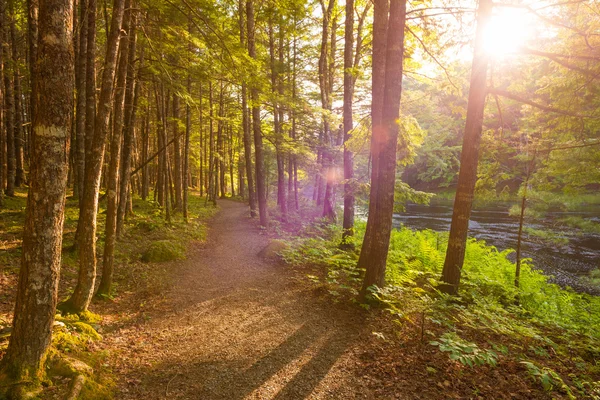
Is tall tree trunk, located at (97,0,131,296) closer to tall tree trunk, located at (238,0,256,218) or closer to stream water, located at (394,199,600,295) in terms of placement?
tall tree trunk, located at (238,0,256,218)

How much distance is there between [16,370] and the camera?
288cm

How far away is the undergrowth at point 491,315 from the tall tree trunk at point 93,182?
415 cm

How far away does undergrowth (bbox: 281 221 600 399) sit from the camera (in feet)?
13.2

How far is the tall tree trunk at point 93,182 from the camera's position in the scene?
461 cm

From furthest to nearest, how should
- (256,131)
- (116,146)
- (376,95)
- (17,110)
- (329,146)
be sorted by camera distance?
(329,146) → (256,131) → (17,110) → (376,95) → (116,146)

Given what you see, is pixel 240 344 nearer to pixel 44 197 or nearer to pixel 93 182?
pixel 44 197

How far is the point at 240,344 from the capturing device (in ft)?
15.1

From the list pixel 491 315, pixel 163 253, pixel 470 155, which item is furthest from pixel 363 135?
pixel 163 253

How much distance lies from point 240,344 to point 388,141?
4298 millimetres

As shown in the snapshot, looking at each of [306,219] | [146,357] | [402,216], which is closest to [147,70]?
[146,357]

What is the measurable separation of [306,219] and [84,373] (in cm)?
1428

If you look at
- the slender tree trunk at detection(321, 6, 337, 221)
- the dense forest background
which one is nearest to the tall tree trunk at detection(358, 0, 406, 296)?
the dense forest background

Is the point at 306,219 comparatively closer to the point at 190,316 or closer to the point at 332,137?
the point at 332,137

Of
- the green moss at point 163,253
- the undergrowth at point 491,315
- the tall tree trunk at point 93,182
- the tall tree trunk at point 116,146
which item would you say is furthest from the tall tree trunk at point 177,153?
the undergrowth at point 491,315
